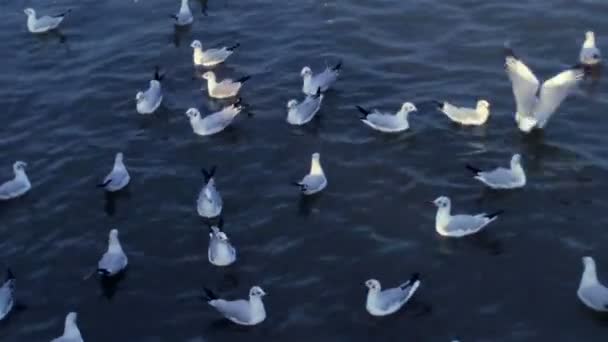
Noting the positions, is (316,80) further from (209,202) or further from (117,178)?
(117,178)

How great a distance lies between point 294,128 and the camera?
1129 inches

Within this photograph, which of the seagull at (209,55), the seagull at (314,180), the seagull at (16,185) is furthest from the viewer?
the seagull at (209,55)

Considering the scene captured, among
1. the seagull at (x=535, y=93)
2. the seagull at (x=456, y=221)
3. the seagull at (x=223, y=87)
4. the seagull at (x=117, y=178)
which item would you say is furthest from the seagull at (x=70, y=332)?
the seagull at (x=535, y=93)

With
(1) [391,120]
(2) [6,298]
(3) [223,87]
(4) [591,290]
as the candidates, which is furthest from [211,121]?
(4) [591,290]

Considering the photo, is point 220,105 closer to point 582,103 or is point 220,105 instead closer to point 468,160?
point 468,160

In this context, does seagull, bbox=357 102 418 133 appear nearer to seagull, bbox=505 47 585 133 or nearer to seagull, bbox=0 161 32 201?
seagull, bbox=505 47 585 133

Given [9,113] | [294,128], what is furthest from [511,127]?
[9,113]

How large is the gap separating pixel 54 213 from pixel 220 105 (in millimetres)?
6341

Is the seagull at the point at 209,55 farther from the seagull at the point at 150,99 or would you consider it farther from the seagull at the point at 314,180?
the seagull at the point at 314,180

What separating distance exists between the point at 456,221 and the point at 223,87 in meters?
9.14

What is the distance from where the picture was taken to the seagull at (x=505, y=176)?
2541 centimetres

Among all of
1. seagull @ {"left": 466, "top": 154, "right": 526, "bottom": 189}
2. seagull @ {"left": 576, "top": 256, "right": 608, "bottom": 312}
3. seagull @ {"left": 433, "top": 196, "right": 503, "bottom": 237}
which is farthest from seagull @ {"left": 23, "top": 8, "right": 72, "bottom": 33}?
seagull @ {"left": 576, "top": 256, "right": 608, "bottom": 312}

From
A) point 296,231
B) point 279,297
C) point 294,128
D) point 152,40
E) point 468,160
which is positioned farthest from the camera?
point 152,40

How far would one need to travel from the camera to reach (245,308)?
21953mm
